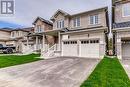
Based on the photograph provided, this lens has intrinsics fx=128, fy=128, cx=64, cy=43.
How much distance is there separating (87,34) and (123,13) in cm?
576

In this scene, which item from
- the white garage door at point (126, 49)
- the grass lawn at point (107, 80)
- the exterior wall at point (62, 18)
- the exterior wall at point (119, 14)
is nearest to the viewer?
the grass lawn at point (107, 80)

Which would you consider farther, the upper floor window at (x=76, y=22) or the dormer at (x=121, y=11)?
the upper floor window at (x=76, y=22)

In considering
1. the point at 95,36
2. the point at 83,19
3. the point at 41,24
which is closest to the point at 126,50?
the point at 95,36

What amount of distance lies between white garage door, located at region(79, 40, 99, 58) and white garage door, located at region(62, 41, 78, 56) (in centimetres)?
99

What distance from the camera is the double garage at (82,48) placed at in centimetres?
1670

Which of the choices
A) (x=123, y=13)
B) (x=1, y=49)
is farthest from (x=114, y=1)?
(x=1, y=49)

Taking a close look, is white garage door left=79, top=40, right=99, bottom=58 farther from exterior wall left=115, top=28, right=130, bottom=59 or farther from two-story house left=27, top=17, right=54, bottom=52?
two-story house left=27, top=17, right=54, bottom=52

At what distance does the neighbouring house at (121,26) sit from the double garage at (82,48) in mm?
2368

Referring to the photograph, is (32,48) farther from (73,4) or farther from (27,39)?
(73,4)

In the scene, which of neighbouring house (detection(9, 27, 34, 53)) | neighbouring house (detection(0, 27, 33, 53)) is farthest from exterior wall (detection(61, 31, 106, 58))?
neighbouring house (detection(0, 27, 33, 53))

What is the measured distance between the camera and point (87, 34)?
707 inches

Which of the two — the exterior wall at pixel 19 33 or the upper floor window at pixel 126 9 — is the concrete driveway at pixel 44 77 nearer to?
the upper floor window at pixel 126 9

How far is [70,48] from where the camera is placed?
1947 centimetres

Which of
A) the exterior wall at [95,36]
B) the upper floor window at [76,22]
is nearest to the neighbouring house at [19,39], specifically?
the upper floor window at [76,22]
